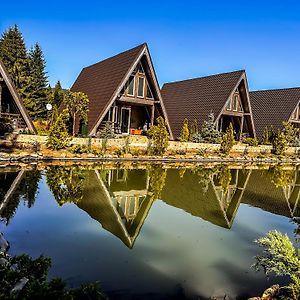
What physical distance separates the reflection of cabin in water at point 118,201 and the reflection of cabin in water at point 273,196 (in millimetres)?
4055

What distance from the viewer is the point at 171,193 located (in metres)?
Result: 12.0

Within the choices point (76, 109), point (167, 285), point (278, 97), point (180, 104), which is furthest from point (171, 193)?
point (278, 97)

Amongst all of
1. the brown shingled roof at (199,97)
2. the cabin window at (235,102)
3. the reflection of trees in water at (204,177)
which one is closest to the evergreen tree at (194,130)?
the brown shingled roof at (199,97)

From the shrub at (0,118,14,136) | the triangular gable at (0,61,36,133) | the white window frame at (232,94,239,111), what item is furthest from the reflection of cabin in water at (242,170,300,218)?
the white window frame at (232,94,239,111)

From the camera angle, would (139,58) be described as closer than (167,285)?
No

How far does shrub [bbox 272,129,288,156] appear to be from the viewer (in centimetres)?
2939

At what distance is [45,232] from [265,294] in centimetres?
461

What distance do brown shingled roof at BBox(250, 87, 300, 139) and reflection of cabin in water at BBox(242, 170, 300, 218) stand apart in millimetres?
21894

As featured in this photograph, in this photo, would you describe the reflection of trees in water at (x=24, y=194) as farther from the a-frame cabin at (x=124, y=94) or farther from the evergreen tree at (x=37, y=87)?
the evergreen tree at (x=37, y=87)

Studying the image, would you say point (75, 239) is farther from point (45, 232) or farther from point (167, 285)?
point (167, 285)

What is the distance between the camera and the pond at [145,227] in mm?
5270

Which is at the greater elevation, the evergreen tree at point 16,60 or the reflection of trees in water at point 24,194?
the evergreen tree at point 16,60

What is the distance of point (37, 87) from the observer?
35.9 m

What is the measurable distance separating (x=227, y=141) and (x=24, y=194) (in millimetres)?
18490
